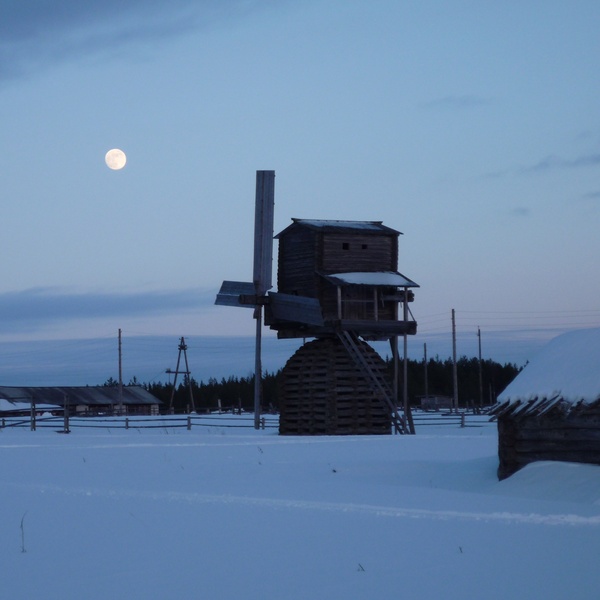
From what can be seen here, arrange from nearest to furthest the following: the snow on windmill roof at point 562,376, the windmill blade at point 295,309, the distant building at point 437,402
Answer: the snow on windmill roof at point 562,376 → the windmill blade at point 295,309 → the distant building at point 437,402

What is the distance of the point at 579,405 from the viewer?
15.9m

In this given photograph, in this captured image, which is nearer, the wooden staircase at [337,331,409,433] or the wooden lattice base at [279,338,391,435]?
the wooden staircase at [337,331,409,433]

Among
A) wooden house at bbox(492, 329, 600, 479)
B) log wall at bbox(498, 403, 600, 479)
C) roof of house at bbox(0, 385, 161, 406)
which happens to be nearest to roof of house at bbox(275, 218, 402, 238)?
wooden house at bbox(492, 329, 600, 479)

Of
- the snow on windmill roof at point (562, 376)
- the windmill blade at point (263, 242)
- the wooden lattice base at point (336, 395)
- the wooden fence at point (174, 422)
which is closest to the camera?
the snow on windmill roof at point (562, 376)

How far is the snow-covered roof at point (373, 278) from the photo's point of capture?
36281 millimetres

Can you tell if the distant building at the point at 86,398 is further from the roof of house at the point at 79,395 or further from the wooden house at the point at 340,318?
the wooden house at the point at 340,318

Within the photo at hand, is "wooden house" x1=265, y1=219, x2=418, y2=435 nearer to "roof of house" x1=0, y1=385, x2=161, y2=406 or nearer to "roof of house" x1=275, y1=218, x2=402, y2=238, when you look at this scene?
"roof of house" x1=275, y1=218, x2=402, y2=238

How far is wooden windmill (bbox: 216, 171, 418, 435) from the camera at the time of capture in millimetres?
37031

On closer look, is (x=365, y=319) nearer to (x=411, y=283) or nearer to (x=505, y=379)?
(x=411, y=283)

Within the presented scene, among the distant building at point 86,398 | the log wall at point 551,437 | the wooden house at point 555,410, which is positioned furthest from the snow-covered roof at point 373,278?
the distant building at point 86,398

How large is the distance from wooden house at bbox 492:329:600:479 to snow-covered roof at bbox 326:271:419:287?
1805 centimetres

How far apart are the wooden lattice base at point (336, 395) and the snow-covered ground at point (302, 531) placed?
621 inches

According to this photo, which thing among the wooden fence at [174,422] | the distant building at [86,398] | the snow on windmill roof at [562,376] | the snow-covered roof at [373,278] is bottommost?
the wooden fence at [174,422]

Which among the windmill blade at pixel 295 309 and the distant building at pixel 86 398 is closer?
the windmill blade at pixel 295 309
